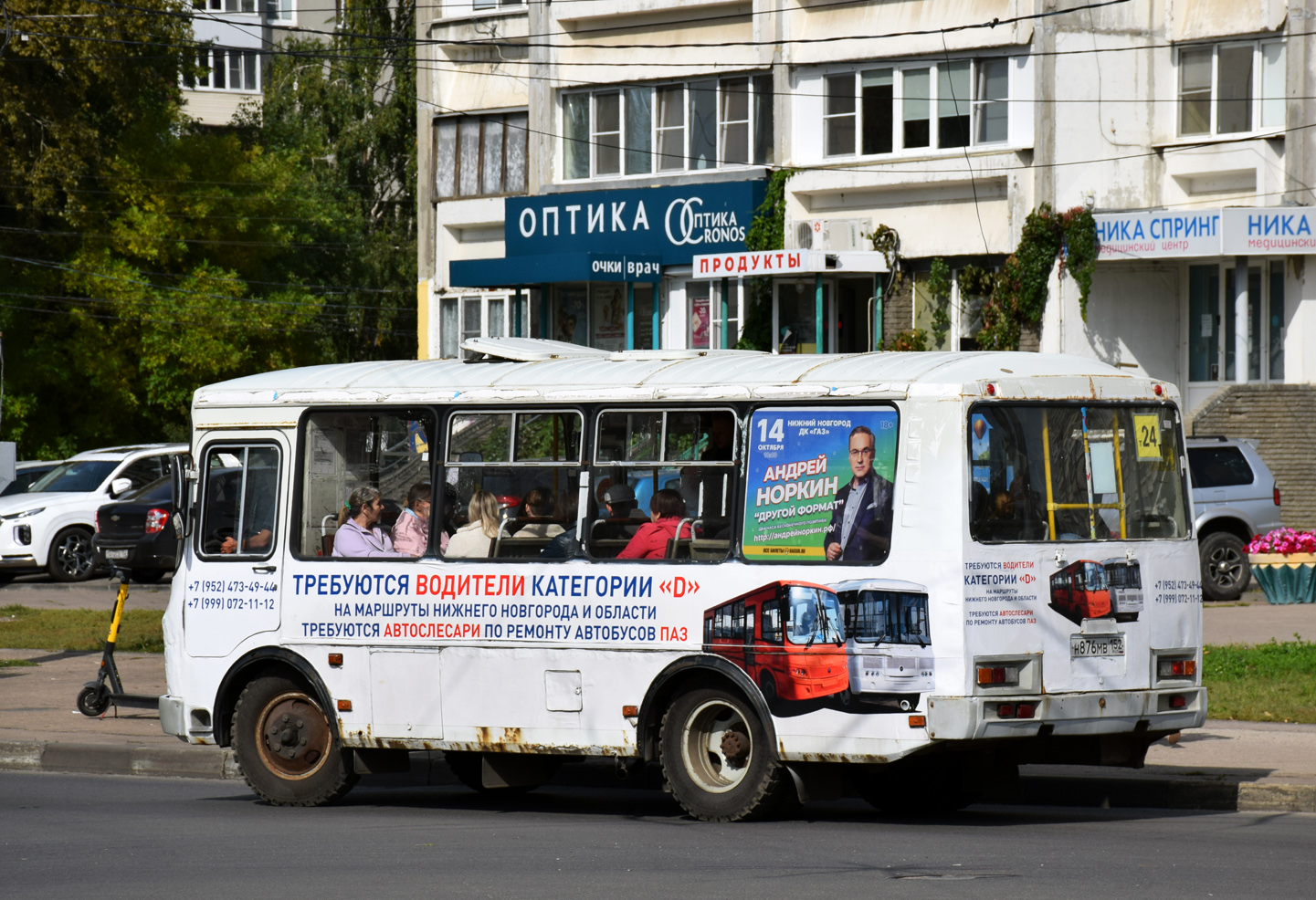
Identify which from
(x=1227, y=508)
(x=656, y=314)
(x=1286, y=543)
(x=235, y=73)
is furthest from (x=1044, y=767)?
(x=235, y=73)

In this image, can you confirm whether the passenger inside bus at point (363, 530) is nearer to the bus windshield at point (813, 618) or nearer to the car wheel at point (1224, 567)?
the bus windshield at point (813, 618)

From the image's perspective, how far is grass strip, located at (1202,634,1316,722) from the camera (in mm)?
13328

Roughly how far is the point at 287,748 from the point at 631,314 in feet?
74.4

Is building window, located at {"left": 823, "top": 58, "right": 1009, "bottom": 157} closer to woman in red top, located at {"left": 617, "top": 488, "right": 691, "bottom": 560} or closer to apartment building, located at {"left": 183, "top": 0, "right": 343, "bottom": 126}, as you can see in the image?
woman in red top, located at {"left": 617, "top": 488, "right": 691, "bottom": 560}

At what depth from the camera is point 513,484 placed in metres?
10.8

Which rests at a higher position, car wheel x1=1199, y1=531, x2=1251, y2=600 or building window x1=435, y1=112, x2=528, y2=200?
building window x1=435, y1=112, x2=528, y2=200

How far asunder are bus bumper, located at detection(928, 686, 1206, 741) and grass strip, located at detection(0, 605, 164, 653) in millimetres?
11750

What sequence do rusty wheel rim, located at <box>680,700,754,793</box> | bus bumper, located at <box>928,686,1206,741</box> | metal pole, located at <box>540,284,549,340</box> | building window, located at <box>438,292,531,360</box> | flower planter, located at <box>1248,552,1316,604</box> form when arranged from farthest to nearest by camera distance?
building window, located at <box>438,292,531,360</box> < metal pole, located at <box>540,284,549,340</box> < flower planter, located at <box>1248,552,1316,604</box> < rusty wheel rim, located at <box>680,700,754,793</box> < bus bumper, located at <box>928,686,1206,741</box>

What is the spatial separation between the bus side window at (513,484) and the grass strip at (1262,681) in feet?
16.0

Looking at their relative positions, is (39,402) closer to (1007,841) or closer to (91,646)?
(91,646)

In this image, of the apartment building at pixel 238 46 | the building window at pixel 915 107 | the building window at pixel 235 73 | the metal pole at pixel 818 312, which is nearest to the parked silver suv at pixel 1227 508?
the building window at pixel 915 107

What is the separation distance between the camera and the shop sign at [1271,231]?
89.8ft

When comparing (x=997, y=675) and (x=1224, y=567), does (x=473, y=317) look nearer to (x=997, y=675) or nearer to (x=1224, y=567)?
(x=1224, y=567)

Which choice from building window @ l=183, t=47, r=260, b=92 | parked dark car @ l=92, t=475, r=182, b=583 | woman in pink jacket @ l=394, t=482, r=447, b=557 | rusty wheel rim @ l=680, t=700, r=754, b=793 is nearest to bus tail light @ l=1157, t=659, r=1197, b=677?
rusty wheel rim @ l=680, t=700, r=754, b=793
